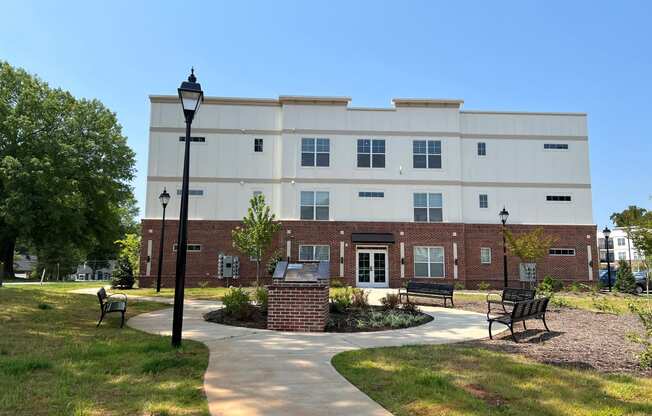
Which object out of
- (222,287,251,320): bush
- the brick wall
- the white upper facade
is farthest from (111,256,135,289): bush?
(222,287,251,320): bush

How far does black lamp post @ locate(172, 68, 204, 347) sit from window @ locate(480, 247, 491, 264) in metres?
23.8

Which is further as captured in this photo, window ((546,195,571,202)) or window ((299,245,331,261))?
window ((546,195,571,202))

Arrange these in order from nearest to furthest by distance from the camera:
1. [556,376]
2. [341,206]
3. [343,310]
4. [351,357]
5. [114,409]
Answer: [114,409], [556,376], [351,357], [343,310], [341,206]

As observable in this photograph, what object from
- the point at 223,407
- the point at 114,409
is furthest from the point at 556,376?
the point at 114,409

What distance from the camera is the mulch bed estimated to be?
719 cm

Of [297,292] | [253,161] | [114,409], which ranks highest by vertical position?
[253,161]

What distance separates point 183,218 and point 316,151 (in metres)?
21.2

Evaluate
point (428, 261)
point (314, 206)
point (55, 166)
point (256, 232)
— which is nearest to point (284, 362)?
point (256, 232)

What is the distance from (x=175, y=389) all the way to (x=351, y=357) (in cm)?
286

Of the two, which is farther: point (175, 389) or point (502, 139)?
point (502, 139)

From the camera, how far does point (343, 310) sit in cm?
1298

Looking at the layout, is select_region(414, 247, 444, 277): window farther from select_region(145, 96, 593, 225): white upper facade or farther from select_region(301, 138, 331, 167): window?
select_region(301, 138, 331, 167): window

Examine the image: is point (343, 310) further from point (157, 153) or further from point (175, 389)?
point (157, 153)

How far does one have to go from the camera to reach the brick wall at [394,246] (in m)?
28.0
